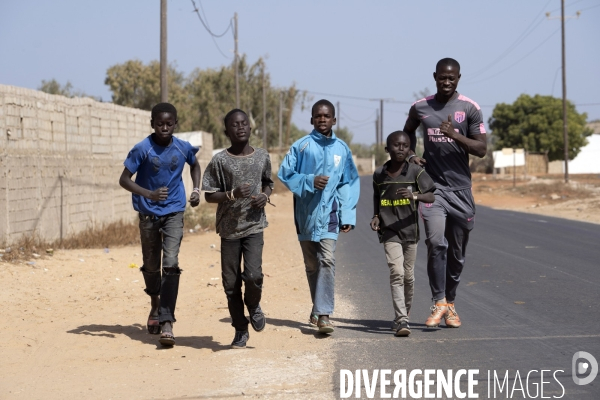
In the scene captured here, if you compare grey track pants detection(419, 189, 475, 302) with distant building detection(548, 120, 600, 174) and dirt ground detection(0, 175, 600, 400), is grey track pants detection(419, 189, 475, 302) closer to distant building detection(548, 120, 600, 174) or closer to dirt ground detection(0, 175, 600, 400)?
dirt ground detection(0, 175, 600, 400)

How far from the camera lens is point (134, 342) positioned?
709 cm

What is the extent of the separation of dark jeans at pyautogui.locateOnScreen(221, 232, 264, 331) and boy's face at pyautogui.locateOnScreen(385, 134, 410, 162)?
1349mm

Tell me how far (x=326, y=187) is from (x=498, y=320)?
2004mm

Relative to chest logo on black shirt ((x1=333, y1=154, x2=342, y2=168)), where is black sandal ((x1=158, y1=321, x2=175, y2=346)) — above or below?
below

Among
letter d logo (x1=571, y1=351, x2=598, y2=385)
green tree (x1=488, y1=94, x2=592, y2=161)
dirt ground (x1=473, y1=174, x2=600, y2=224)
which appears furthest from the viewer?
green tree (x1=488, y1=94, x2=592, y2=161)

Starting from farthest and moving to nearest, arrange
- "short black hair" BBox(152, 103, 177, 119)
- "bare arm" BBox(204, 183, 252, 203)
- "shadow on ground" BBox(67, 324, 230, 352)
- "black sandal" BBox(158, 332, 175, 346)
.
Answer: "short black hair" BBox(152, 103, 177, 119), "shadow on ground" BBox(67, 324, 230, 352), "black sandal" BBox(158, 332, 175, 346), "bare arm" BBox(204, 183, 252, 203)

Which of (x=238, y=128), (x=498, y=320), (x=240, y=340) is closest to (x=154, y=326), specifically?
(x=240, y=340)

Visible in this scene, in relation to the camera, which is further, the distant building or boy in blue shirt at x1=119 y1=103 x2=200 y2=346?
Answer: the distant building

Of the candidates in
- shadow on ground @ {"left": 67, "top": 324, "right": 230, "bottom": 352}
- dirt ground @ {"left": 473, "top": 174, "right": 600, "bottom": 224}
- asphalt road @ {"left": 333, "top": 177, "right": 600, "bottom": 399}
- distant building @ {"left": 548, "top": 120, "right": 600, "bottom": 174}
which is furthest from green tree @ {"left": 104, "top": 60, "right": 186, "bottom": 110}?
shadow on ground @ {"left": 67, "top": 324, "right": 230, "bottom": 352}

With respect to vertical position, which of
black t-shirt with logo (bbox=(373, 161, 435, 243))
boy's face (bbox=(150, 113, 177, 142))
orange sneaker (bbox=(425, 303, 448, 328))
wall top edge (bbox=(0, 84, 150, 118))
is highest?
wall top edge (bbox=(0, 84, 150, 118))

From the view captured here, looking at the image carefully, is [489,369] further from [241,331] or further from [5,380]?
[5,380]

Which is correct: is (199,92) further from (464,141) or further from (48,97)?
(464,141)

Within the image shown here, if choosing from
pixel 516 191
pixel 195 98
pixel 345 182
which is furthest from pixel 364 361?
pixel 195 98

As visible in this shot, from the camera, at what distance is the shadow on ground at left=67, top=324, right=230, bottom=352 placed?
6.88m
